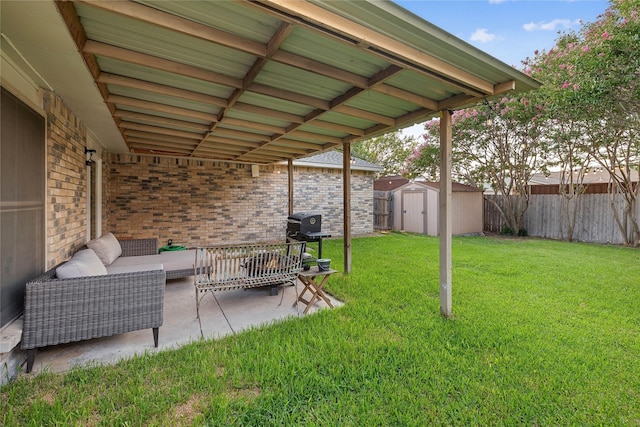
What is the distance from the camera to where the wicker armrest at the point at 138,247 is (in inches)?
214

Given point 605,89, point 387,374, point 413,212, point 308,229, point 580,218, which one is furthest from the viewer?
point 413,212

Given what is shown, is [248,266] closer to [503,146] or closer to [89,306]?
[89,306]

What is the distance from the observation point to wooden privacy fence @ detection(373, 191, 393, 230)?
1375 centimetres

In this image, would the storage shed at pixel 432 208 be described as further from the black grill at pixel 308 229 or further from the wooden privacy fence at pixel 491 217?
the black grill at pixel 308 229

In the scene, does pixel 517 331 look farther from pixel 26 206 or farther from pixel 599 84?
pixel 599 84

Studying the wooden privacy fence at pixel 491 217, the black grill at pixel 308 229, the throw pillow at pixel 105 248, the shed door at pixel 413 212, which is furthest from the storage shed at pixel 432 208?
the throw pillow at pixel 105 248

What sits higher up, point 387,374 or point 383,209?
point 383,209

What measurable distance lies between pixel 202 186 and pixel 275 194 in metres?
2.40

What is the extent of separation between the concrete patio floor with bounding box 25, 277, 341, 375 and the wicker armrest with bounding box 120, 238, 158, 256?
952 mm

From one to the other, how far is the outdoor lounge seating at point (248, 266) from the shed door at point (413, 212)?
9.19 meters

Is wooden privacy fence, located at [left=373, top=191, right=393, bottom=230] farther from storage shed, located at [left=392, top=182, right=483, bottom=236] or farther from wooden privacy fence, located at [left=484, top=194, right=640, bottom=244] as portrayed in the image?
wooden privacy fence, located at [left=484, top=194, right=640, bottom=244]

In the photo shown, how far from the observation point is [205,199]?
891cm

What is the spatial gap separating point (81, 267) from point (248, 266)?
1767mm

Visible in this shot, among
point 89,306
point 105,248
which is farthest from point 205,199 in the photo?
point 89,306
